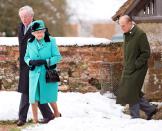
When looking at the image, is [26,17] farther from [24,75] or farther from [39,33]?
[24,75]

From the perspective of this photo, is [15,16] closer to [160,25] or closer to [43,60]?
[160,25]

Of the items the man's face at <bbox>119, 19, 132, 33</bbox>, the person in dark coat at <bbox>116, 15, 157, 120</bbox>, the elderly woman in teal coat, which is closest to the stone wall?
the person in dark coat at <bbox>116, 15, 157, 120</bbox>

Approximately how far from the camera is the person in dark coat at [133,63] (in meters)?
9.28

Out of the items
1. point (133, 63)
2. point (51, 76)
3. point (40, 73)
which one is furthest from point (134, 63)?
point (40, 73)

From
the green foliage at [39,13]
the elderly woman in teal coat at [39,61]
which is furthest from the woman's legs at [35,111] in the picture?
the green foliage at [39,13]

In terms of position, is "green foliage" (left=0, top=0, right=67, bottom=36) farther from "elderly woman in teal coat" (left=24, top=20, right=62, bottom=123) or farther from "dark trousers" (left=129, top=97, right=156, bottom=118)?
"elderly woman in teal coat" (left=24, top=20, right=62, bottom=123)

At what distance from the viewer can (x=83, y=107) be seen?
36.5 feet

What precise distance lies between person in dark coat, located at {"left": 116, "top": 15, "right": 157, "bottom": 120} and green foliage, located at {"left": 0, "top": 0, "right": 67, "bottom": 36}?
15.7 m

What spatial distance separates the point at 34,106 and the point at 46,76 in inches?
19.8

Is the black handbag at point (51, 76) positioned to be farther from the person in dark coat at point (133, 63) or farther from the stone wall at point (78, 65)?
the stone wall at point (78, 65)

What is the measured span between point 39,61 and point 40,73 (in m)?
0.18

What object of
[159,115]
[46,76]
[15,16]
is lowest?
[159,115]

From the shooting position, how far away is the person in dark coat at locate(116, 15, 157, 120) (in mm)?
9281

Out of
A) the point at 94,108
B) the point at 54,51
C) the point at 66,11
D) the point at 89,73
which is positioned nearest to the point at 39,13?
the point at 66,11
